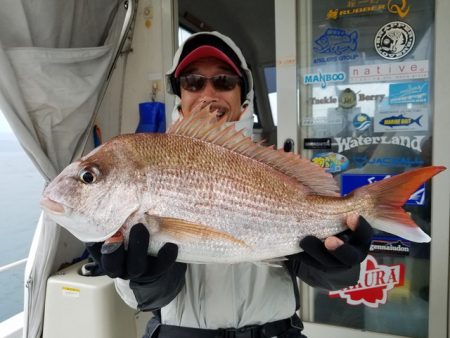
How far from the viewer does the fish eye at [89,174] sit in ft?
2.89

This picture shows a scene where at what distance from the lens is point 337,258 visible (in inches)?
38.2

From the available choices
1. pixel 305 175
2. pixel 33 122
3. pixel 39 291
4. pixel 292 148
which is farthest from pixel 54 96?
pixel 305 175

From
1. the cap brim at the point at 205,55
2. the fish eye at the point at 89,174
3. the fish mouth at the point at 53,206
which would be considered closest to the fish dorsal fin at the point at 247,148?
the fish eye at the point at 89,174

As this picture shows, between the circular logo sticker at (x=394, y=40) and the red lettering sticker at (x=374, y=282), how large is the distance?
1.30m

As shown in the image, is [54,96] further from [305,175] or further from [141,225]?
[305,175]

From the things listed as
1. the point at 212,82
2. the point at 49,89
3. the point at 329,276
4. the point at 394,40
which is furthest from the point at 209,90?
the point at 394,40

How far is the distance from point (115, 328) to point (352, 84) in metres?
2.11

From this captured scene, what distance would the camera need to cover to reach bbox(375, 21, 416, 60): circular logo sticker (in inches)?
83.3

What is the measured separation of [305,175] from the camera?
101 centimetres

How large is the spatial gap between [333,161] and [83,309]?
5.88ft

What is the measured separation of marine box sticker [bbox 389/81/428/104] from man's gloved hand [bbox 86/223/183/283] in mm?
1866

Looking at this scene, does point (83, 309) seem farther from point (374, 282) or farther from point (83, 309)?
point (374, 282)

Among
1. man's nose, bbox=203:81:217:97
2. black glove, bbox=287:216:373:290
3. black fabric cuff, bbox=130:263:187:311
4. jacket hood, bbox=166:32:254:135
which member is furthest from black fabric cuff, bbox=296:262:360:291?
man's nose, bbox=203:81:217:97

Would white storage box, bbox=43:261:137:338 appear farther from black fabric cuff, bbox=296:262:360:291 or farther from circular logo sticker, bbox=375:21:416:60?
circular logo sticker, bbox=375:21:416:60
